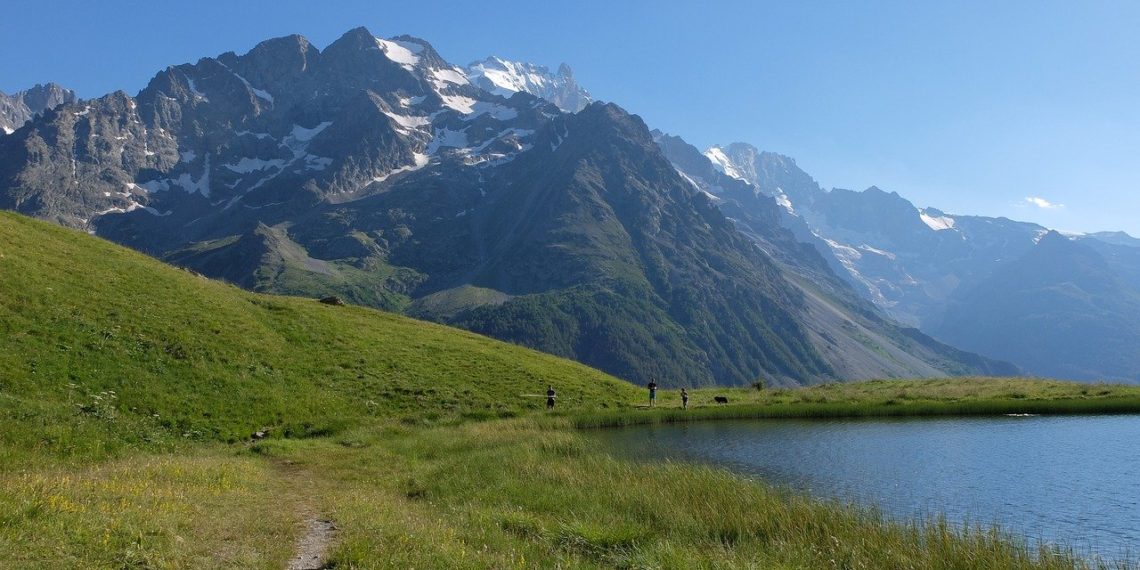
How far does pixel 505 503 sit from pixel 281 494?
29.5 feet

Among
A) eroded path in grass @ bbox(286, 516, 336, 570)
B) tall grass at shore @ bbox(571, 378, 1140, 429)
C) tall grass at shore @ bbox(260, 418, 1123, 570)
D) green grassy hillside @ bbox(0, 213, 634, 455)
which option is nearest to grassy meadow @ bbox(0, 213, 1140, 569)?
tall grass at shore @ bbox(260, 418, 1123, 570)

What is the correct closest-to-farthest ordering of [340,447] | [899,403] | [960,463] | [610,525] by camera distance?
[610,525] < [960,463] < [340,447] < [899,403]

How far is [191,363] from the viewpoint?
1854 inches

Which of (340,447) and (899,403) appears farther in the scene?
(899,403)

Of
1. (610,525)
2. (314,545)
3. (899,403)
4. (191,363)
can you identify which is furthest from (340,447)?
(899,403)

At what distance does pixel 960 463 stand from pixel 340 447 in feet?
122

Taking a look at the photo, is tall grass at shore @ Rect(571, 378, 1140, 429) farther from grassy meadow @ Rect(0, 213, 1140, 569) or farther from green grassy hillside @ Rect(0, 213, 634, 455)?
green grassy hillside @ Rect(0, 213, 634, 455)

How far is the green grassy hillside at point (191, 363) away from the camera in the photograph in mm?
36031

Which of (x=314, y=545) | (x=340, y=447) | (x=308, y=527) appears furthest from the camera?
Result: (x=340, y=447)

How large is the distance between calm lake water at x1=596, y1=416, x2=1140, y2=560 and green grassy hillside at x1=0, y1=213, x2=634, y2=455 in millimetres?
19015

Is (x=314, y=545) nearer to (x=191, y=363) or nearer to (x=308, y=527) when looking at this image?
(x=308, y=527)

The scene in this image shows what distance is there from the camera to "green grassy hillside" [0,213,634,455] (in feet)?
118

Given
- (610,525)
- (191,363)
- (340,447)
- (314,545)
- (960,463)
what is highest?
(191,363)

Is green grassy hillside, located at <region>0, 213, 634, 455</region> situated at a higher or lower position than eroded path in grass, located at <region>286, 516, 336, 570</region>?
higher
